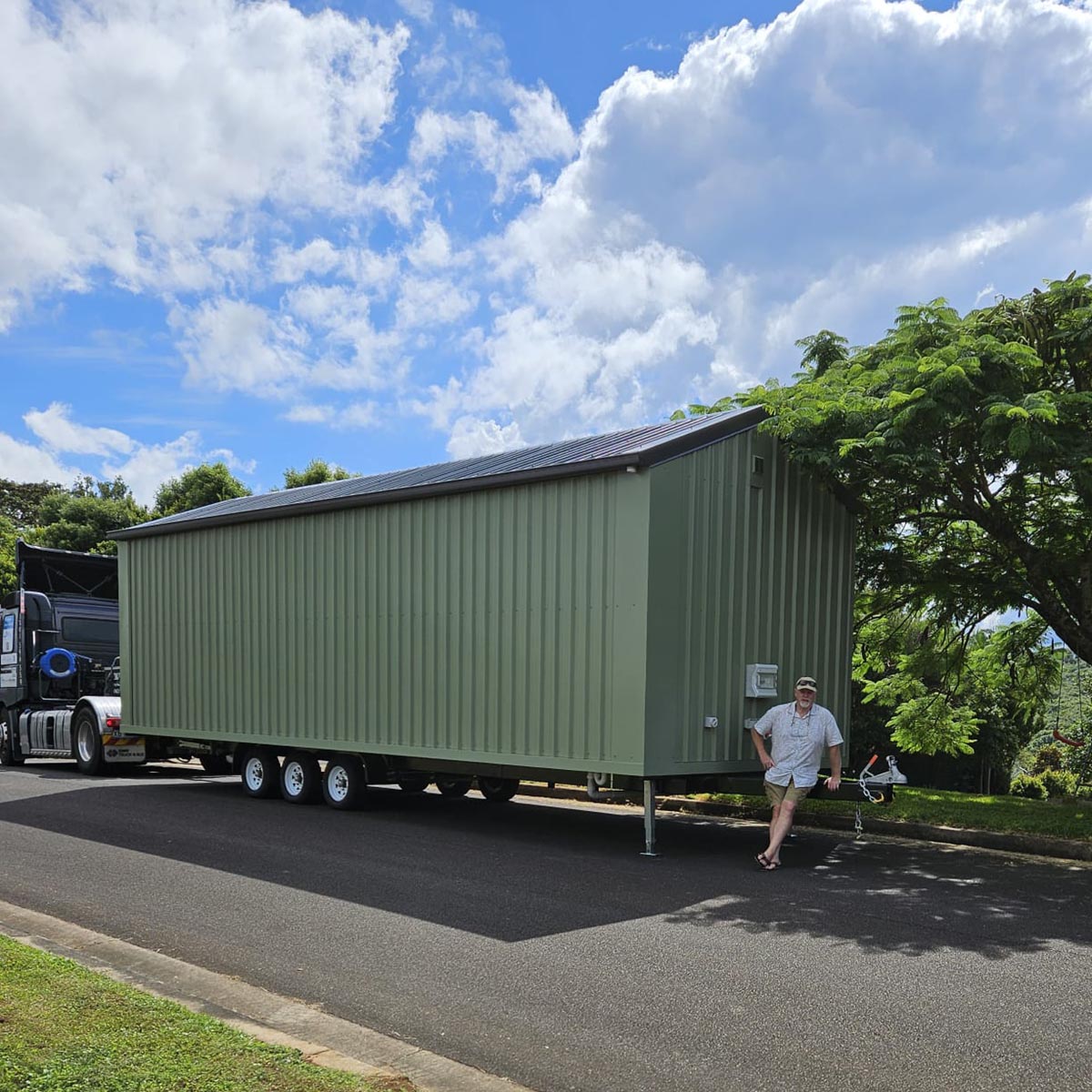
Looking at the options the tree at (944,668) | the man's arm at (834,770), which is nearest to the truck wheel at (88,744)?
the tree at (944,668)

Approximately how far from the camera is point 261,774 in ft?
45.5

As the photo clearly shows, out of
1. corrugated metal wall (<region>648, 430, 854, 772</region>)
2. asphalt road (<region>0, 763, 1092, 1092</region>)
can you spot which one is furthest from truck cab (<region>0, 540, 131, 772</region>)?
corrugated metal wall (<region>648, 430, 854, 772</region>)

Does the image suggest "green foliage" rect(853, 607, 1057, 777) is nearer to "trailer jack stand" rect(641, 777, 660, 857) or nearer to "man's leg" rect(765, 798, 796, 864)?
"man's leg" rect(765, 798, 796, 864)

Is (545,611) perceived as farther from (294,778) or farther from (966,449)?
(294,778)

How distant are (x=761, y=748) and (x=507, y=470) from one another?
3.62 meters

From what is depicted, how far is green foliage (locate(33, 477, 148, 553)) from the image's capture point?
4028 centimetres

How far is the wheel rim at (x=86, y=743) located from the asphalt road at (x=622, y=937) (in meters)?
5.66

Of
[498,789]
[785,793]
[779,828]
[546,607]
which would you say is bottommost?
[498,789]

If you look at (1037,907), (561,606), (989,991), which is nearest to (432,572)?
(561,606)

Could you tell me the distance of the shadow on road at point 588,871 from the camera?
719 centimetres

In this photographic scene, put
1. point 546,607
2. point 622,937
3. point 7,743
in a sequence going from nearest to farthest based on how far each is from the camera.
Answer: point 622,937, point 546,607, point 7,743

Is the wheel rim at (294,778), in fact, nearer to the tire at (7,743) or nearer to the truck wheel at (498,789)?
the truck wheel at (498,789)

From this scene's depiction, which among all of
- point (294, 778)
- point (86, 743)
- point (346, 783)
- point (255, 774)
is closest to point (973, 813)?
point (346, 783)

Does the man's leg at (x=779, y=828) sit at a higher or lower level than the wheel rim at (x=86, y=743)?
higher
